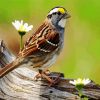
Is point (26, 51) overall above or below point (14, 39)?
below

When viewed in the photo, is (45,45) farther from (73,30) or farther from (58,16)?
(73,30)

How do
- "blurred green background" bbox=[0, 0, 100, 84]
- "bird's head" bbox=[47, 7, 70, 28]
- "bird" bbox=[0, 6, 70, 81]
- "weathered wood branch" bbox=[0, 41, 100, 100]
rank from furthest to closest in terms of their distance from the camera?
"blurred green background" bbox=[0, 0, 100, 84] < "bird's head" bbox=[47, 7, 70, 28] < "bird" bbox=[0, 6, 70, 81] < "weathered wood branch" bbox=[0, 41, 100, 100]

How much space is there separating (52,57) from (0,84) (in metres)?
0.71

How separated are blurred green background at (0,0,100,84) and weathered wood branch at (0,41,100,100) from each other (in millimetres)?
2489

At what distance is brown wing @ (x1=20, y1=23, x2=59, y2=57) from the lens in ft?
36.3

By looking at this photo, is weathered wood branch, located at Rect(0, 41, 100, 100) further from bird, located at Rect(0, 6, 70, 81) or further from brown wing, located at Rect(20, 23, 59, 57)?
brown wing, located at Rect(20, 23, 59, 57)

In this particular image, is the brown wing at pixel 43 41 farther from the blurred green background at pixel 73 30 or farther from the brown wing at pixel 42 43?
the blurred green background at pixel 73 30

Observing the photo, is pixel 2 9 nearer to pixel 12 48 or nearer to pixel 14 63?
pixel 12 48

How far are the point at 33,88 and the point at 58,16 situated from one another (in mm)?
985

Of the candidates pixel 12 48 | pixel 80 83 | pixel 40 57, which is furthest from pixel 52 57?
pixel 12 48

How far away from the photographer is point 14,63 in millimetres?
10797

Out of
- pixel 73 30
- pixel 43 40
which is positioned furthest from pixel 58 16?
pixel 73 30

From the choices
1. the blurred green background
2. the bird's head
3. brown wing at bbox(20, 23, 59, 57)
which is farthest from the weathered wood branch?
the blurred green background

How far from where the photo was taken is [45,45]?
11125 millimetres
